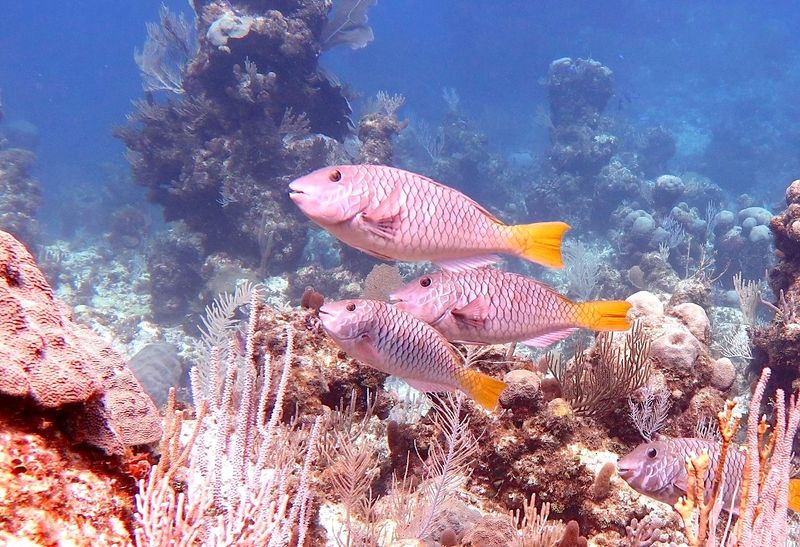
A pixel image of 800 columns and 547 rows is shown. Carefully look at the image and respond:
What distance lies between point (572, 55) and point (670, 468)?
57.7m

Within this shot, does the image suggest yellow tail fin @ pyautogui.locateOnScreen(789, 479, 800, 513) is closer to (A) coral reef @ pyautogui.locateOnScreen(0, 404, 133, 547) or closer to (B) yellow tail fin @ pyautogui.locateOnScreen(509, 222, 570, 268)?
(B) yellow tail fin @ pyautogui.locateOnScreen(509, 222, 570, 268)

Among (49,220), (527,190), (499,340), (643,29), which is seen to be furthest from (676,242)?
(643,29)

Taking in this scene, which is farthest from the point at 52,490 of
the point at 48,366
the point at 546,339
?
the point at 546,339

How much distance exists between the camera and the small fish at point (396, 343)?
8.33ft

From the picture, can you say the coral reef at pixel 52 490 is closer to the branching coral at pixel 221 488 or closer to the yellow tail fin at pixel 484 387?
the branching coral at pixel 221 488

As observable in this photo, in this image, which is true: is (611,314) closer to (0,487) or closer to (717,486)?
(717,486)

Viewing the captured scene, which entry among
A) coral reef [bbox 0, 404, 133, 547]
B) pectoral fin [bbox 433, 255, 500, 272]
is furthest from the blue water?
coral reef [bbox 0, 404, 133, 547]

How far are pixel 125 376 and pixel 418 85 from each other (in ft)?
177

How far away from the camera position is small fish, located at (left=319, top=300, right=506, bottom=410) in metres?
2.54

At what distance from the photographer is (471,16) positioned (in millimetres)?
59375

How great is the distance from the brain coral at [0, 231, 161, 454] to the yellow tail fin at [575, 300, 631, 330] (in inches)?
82.7

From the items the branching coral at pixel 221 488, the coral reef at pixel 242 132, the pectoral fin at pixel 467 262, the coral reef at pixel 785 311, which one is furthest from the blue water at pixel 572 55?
the branching coral at pixel 221 488

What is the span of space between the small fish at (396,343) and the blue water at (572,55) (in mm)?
30490

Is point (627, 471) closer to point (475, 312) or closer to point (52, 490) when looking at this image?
point (475, 312)
